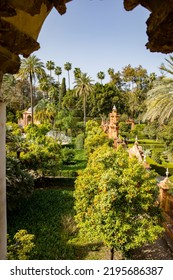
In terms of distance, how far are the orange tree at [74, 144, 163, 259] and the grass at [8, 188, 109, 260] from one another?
194cm

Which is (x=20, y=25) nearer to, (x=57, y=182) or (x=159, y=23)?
(x=159, y=23)

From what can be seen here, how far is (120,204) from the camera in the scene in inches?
295

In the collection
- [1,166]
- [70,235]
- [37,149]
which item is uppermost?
A: [1,166]

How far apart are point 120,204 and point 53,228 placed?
500 centimetres

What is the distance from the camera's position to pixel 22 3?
138cm

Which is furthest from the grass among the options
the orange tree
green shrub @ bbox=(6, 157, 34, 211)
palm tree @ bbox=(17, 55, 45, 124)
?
palm tree @ bbox=(17, 55, 45, 124)

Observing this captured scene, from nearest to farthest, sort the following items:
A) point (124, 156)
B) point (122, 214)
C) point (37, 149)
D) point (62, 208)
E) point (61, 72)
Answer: point (122, 214)
point (124, 156)
point (62, 208)
point (37, 149)
point (61, 72)

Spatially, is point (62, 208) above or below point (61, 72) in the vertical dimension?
below

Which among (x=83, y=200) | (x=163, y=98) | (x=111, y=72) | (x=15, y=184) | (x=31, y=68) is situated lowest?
(x=15, y=184)

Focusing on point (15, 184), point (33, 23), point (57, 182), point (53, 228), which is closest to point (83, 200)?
point (53, 228)

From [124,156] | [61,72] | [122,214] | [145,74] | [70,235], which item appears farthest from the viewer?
[61,72]

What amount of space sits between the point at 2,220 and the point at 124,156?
6.59 m
